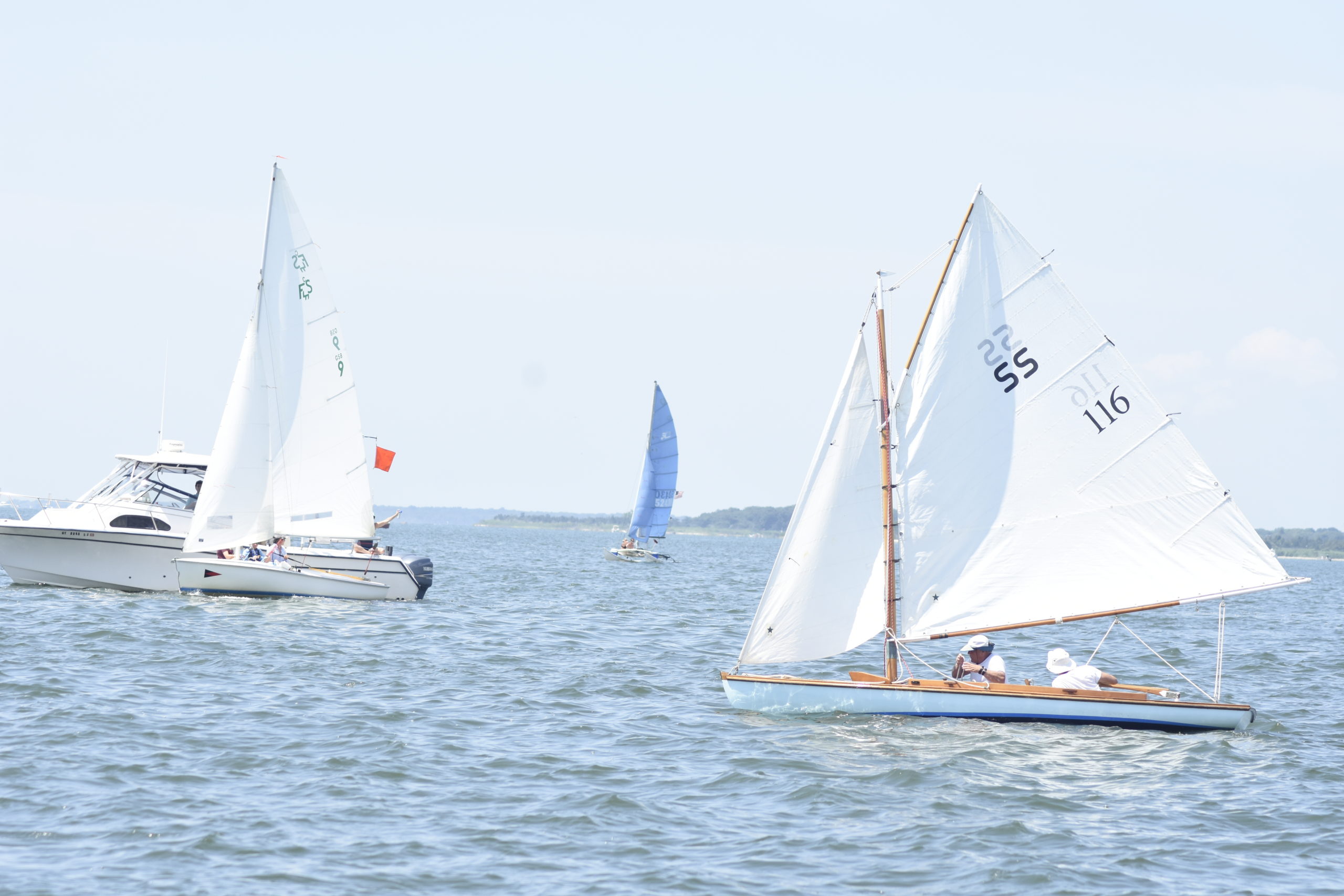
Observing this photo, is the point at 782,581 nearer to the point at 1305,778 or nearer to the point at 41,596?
the point at 1305,778

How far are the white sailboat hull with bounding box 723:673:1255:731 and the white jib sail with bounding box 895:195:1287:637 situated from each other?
1.19 metres

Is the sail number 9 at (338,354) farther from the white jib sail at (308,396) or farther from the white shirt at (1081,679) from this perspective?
the white shirt at (1081,679)

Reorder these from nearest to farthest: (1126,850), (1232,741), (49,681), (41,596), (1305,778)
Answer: (1126,850) < (1305,778) < (1232,741) < (49,681) < (41,596)

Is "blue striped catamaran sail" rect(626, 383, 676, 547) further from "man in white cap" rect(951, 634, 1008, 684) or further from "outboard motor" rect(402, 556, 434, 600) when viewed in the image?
"man in white cap" rect(951, 634, 1008, 684)

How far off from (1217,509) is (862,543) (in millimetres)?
5320

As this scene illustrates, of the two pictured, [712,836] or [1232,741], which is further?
[1232,741]

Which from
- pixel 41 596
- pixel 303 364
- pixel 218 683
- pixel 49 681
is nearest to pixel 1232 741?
pixel 218 683

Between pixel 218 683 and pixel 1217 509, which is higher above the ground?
pixel 1217 509

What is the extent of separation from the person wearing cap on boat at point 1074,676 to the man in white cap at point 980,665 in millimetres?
769

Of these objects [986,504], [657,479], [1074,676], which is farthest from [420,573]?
[657,479]

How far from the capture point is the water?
1201 centimetres

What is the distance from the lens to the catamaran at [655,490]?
83500 millimetres

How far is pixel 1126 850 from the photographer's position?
13.2m

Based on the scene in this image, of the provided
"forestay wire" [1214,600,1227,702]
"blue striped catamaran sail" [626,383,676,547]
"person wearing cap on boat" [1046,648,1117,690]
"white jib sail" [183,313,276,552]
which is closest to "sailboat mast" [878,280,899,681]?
"person wearing cap on boat" [1046,648,1117,690]
